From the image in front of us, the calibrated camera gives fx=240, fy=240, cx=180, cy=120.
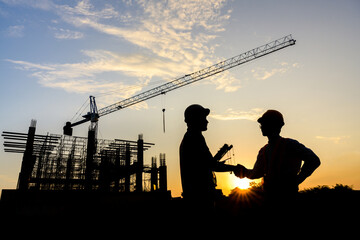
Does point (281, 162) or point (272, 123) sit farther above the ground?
point (272, 123)

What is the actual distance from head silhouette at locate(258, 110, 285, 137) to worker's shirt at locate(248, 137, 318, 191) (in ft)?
0.37

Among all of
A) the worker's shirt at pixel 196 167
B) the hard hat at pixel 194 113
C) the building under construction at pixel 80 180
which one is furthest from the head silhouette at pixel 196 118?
the building under construction at pixel 80 180

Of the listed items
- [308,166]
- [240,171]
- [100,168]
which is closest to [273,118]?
[308,166]

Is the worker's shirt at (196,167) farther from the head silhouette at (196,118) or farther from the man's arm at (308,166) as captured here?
the man's arm at (308,166)

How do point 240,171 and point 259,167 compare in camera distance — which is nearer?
point 259,167

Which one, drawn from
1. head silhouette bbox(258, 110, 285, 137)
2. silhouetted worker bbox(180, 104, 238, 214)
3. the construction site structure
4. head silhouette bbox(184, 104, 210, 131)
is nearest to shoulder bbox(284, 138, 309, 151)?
head silhouette bbox(258, 110, 285, 137)

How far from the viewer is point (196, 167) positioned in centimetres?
246

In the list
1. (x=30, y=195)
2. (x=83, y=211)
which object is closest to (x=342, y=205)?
(x=83, y=211)

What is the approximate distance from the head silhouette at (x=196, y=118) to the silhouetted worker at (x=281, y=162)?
0.68 metres

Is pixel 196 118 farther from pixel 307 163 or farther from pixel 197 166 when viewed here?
pixel 307 163

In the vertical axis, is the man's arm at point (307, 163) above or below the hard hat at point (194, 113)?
below

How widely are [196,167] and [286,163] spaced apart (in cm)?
91

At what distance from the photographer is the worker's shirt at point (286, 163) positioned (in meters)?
2.34

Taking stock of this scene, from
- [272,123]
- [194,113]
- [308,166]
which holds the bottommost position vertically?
[308,166]
